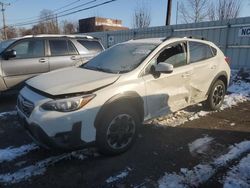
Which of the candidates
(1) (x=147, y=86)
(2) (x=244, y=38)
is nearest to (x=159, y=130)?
(1) (x=147, y=86)

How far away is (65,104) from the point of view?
3.16m

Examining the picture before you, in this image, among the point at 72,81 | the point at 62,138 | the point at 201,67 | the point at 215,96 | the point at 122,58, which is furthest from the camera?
the point at 215,96

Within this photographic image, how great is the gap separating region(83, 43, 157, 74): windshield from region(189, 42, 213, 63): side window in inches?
38.4

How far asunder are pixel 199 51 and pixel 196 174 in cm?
280

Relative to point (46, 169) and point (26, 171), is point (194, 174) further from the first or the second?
point (26, 171)

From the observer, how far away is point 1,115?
221 inches

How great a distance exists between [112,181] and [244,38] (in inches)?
402

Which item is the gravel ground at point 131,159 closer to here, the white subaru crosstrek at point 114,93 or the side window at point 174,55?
the white subaru crosstrek at point 114,93

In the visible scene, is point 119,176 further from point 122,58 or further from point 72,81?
point 122,58

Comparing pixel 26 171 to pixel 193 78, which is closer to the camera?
pixel 26 171

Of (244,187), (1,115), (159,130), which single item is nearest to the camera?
(244,187)

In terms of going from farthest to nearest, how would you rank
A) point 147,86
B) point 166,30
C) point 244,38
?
point 166,30 → point 244,38 → point 147,86

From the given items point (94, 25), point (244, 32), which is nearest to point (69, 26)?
point (94, 25)

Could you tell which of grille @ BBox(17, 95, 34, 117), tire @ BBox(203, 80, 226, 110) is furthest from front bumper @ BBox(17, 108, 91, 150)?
tire @ BBox(203, 80, 226, 110)
